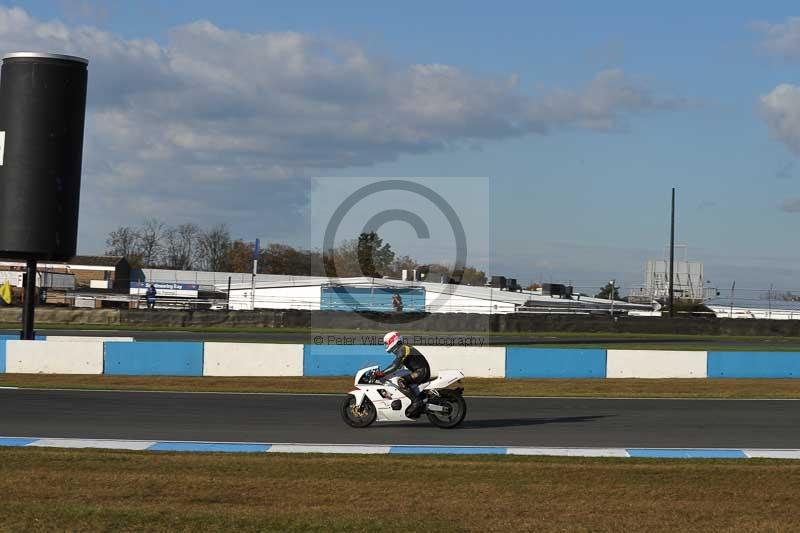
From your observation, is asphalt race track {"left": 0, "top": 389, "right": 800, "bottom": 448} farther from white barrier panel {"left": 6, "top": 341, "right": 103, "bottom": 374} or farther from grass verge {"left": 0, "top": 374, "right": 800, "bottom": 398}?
white barrier panel {"left": 6, "top": 341, "right": 103, "bottom": 374}

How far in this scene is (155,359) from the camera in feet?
81.8

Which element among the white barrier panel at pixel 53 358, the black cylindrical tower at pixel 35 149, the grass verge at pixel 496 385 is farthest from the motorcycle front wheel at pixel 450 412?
the black cylindrical tower at pixel 35 149

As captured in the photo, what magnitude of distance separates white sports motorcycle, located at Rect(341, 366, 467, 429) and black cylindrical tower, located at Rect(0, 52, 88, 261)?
1178 centimetres

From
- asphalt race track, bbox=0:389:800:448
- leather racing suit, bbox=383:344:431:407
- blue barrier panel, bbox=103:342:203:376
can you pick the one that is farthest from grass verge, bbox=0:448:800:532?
blue barrier panel, bbox=103:342:203:376

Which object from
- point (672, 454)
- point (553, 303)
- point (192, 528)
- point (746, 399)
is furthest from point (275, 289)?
point (192, 528)

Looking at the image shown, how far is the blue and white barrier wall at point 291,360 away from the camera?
2466 centimetres

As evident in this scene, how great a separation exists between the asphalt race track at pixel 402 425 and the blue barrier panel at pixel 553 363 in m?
4.69

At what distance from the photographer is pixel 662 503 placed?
9211 mm

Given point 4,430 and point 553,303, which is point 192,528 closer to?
point 4,430

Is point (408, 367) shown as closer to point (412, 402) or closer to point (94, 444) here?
point (412, 402)

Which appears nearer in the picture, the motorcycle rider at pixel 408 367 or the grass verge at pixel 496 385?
the motorcycle rider at pixel 408 367

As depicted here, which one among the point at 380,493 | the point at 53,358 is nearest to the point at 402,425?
the point at 380,493

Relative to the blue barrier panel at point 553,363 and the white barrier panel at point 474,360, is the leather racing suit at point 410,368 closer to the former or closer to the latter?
the white barrier panel at point 474,360

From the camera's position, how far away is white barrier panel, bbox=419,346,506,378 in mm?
24377
